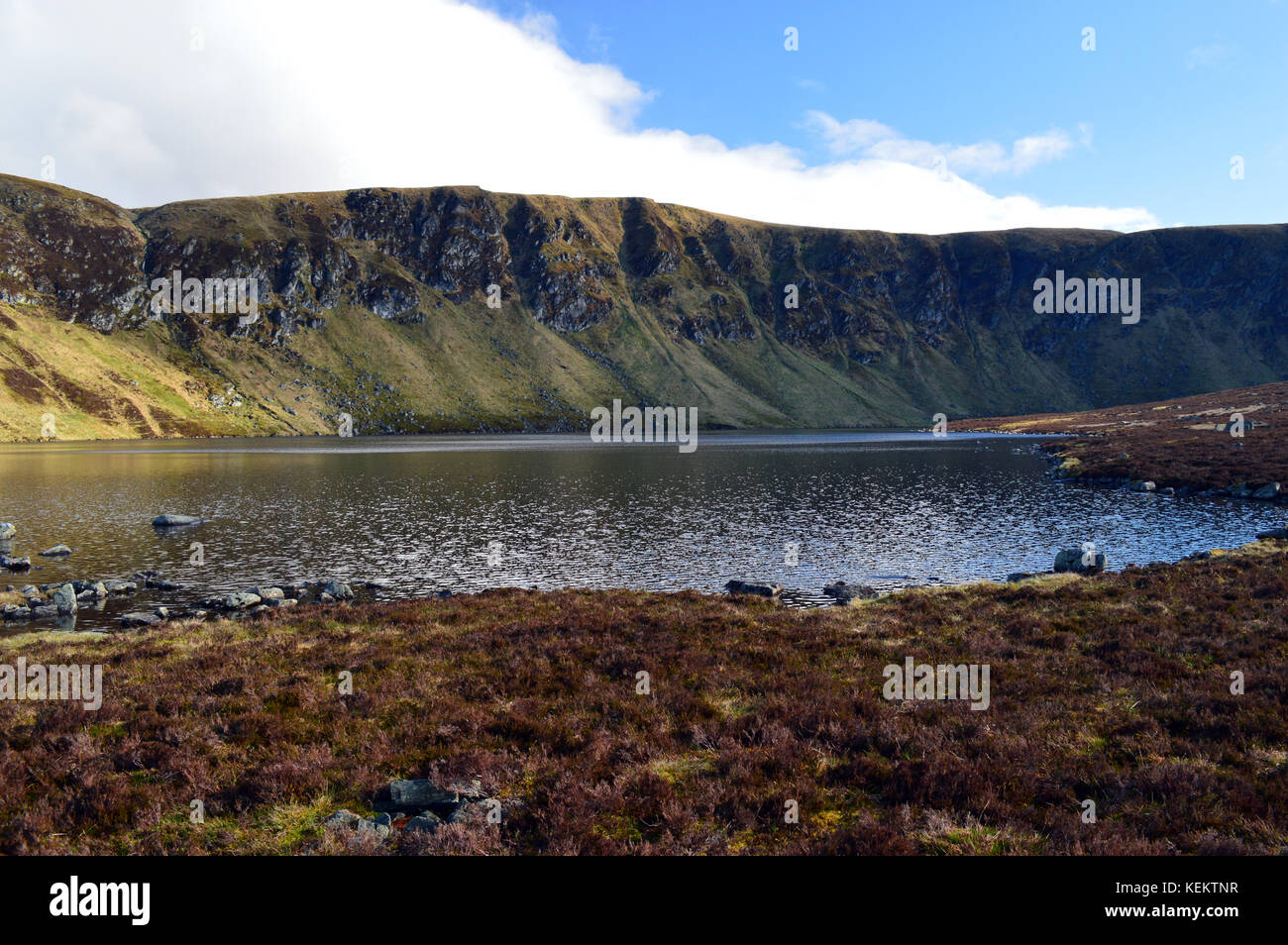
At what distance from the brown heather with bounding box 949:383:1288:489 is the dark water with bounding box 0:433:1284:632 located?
7295 mm

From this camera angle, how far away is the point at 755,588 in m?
29.8

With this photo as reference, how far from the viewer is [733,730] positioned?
12750mm

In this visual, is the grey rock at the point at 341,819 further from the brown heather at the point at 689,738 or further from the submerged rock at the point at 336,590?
the submerged rock at the point at 336,590

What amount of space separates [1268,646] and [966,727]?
10.7 metres

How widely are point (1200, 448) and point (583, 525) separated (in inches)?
3134

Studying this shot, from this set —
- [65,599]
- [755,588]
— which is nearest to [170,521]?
[65,599]

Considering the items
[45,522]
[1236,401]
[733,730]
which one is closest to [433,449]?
[45,522]

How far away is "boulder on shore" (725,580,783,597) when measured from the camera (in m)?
29.3

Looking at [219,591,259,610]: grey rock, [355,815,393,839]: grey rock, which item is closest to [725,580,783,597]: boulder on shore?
[355,815,393,839]: grey rock

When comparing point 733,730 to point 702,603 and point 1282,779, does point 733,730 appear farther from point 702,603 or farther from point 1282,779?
point 702,603

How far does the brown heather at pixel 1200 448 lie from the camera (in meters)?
60.3

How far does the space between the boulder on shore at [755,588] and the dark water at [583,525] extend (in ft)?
3.41

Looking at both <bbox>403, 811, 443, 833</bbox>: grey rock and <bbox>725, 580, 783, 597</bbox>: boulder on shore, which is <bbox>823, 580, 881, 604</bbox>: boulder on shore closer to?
<bbox>725, 580, 783, 597</bbox>: boulder on shore

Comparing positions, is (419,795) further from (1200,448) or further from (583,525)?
(1200,448)
